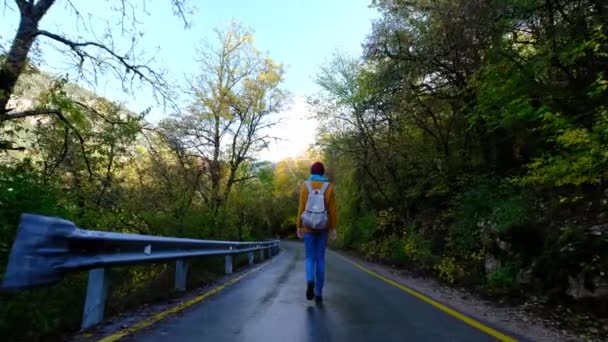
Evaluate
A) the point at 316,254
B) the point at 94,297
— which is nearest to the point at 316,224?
the point at 316,254

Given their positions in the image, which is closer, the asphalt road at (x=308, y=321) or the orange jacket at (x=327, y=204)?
the asphalt road at (x=308, y=321)

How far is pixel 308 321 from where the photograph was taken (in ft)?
15.7

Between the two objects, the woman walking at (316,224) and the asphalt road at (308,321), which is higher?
the woman walking at (316,224)

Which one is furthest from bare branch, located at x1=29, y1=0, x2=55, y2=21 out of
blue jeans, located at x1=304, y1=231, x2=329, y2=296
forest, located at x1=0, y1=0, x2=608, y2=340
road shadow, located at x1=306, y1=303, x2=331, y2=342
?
road shadow, located at x1=306, y1=303, x2=331, y2=342

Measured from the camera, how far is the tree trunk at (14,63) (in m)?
6.44

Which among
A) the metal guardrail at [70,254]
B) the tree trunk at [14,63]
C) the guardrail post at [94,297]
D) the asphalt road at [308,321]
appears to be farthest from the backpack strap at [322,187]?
the tree trunk at [14,63]

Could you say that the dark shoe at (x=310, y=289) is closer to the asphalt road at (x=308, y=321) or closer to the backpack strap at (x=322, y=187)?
the asphalt road at (x=308, y=321)

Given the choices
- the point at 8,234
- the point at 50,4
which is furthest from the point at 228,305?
the point at 50,4

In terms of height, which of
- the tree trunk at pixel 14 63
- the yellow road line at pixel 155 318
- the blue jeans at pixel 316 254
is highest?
the tree trunk at pixel 14 63

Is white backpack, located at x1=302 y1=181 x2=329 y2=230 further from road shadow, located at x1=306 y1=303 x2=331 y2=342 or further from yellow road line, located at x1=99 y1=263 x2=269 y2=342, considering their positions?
yellow road line, located at x1=99 y1=263 x2=269 y2=342

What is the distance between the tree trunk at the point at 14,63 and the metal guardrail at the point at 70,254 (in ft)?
11.4

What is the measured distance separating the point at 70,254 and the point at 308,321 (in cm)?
253

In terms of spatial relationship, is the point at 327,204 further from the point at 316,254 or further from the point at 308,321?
the point at 308,321

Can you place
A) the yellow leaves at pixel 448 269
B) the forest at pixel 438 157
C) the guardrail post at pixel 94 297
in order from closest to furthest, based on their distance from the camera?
the guardrail post at pixel 94 297
the forest at pixel 438 157
the yellow leaves at pixel 448 269
